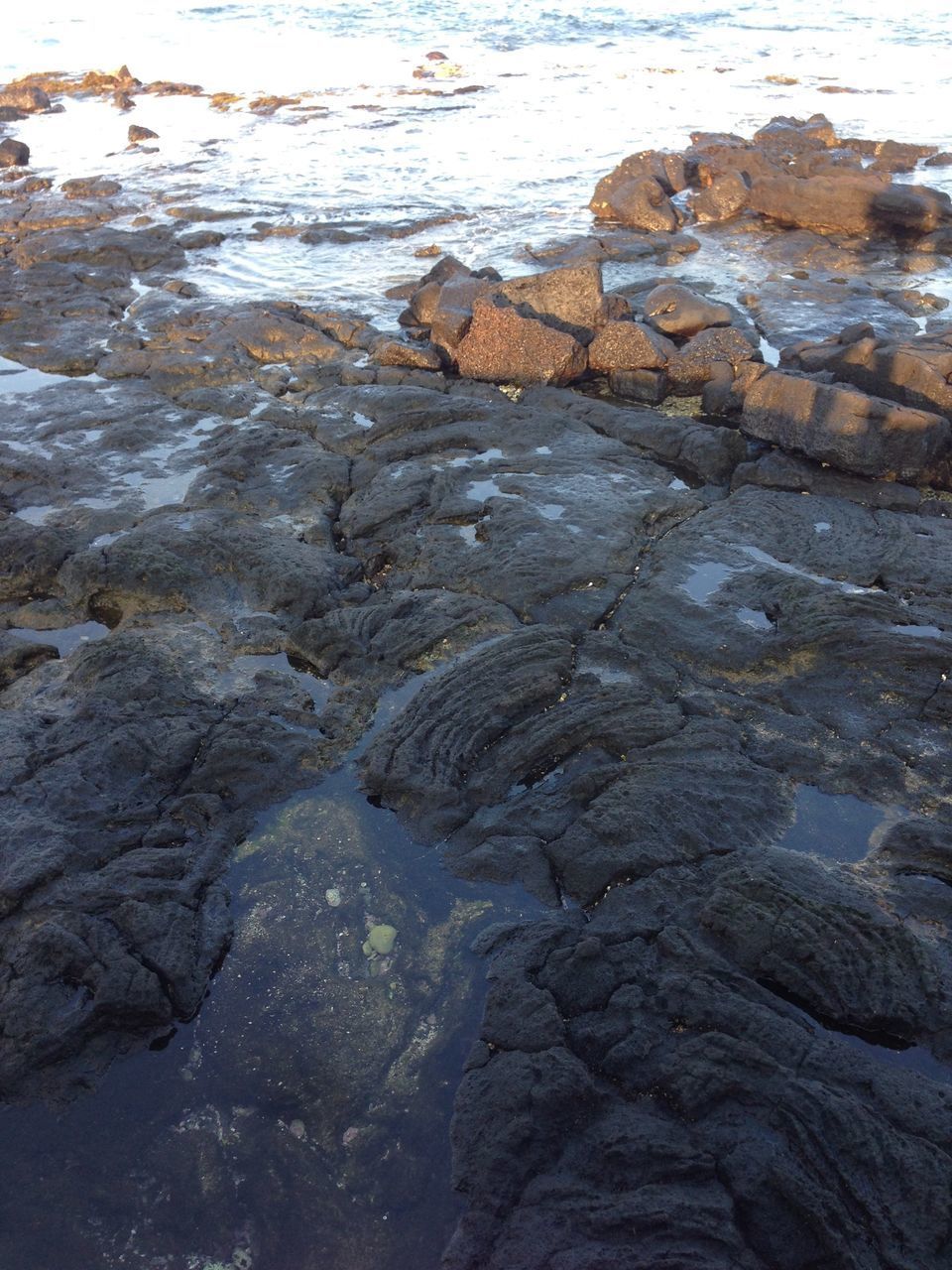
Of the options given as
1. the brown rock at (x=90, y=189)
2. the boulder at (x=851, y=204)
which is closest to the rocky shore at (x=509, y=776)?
the boulder at (x=851, y=204)

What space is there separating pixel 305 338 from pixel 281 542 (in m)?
5.27

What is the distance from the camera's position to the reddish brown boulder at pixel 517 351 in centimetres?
1216

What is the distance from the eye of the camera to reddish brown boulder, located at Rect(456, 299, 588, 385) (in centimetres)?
1216

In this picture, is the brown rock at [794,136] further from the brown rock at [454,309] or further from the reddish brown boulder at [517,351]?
the reddish brown boulder at [517,351]

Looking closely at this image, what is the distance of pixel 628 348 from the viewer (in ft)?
40.1

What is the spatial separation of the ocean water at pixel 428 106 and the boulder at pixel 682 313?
314cm

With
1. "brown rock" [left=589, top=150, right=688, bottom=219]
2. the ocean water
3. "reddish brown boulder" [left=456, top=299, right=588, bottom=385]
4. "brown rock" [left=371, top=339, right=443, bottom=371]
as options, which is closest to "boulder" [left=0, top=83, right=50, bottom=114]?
the ocean water

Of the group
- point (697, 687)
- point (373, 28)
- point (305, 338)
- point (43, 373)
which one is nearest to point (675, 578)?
point (697, 687)

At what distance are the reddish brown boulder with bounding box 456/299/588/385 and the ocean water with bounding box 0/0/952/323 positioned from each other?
2.52m

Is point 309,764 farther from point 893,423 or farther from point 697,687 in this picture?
point 893,423

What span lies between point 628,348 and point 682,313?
140 centimetres

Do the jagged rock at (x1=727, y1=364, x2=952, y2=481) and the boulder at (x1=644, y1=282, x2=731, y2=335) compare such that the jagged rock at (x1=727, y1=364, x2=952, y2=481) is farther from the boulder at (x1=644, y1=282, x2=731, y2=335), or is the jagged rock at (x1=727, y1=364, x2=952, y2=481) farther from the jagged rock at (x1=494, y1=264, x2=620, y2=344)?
the jagged rock at (x1=494, y1=264, x2=620, y2=344)

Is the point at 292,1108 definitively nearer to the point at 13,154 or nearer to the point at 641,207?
the point at 641,207

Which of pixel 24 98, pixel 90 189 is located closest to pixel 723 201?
pixel 90 189
